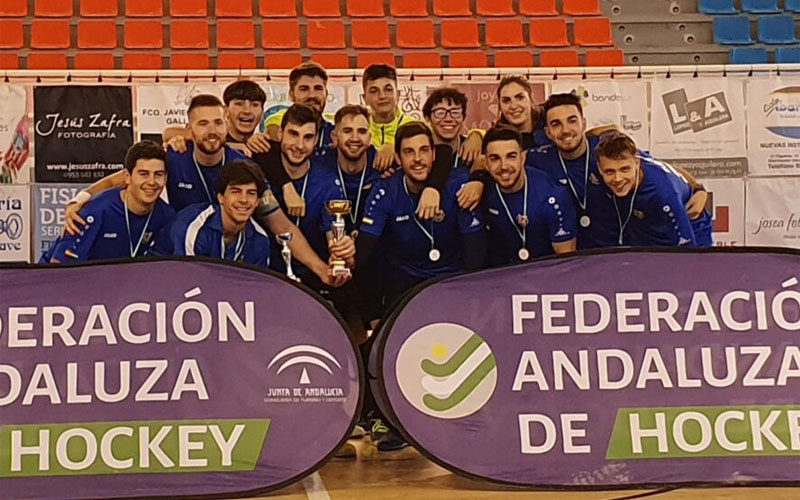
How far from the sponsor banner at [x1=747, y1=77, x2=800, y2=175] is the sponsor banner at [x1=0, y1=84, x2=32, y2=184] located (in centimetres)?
482

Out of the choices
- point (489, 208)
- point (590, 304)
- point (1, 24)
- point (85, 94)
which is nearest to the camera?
point (590, 304)

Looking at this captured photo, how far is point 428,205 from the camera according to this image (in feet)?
14.2

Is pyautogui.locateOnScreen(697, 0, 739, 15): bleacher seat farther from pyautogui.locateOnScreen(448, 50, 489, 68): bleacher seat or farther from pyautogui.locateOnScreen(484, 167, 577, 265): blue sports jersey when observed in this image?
pyautogui.locateOnScreen(484, 167, 577, 265): blue sports jersey

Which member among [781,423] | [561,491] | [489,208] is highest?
[489,208]

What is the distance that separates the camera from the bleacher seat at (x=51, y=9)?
863 centimetres

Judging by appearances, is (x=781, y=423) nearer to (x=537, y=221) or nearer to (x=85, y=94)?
(x=537, y=221)

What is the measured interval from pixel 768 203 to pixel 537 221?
2.79 metres

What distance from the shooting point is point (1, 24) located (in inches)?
336

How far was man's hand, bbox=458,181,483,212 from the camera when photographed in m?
4.36

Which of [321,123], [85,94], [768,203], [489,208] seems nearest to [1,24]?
[85,94]

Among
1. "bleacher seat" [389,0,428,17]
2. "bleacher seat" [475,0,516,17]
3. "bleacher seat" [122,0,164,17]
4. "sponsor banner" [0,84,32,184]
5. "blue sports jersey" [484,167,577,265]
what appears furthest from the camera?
"bleacher seat" [475,0,516,17]

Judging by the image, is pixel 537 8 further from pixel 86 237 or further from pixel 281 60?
pixel 86 237

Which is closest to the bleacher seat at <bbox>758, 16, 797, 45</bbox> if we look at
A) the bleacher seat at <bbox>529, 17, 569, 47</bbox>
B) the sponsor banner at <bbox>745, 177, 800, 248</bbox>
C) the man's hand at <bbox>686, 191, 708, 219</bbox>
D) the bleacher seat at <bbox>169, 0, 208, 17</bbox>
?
the bleacher seat at <bbox>529, 17, 569, 47</bbox>

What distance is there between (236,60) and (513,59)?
8.28 ft
